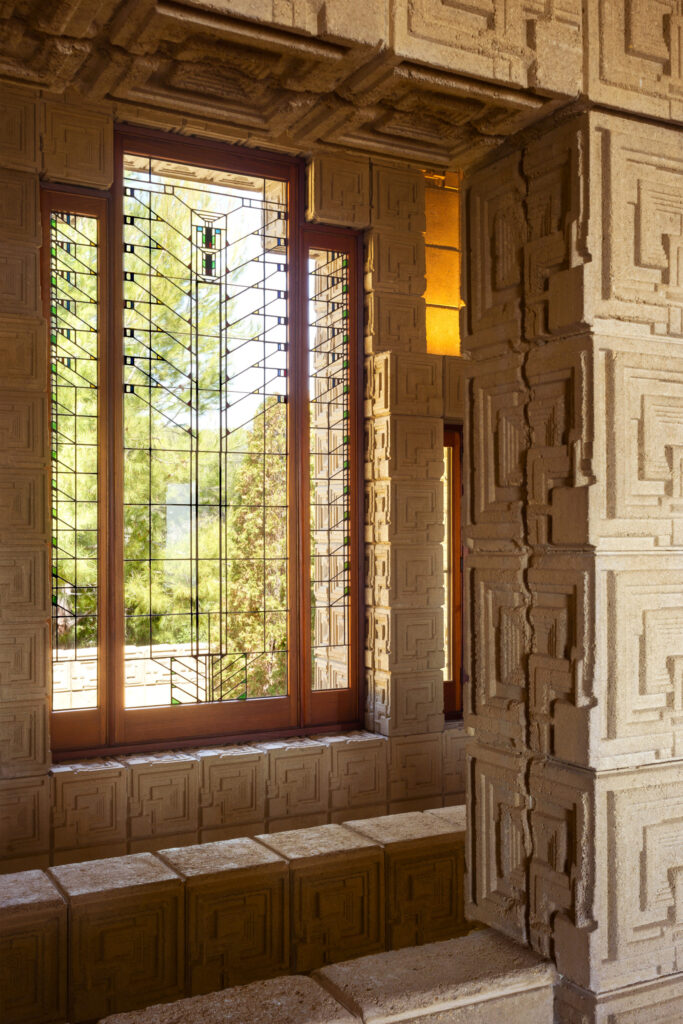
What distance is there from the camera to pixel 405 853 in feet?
9.73

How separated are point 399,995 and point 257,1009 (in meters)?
0.24

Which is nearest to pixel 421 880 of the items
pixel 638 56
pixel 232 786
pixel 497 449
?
pixel 232 786

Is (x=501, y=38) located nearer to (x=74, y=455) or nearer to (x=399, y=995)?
(x=399, y=995)

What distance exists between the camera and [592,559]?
5.37 ft

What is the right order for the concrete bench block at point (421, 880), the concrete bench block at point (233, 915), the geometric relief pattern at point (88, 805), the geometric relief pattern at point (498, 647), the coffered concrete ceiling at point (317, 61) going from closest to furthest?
the coffered concrete ceiling at point (317, 61)
the geometric relief pattern at point (498, 647)
the concrete bench block at point (233, 915)
the concrete bench block at point (421, 880)
the geometric relief pattern at point (88, 805)

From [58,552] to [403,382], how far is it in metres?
1.75

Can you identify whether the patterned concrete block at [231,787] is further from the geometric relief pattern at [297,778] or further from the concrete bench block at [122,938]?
the concrete bench block at [122,938]

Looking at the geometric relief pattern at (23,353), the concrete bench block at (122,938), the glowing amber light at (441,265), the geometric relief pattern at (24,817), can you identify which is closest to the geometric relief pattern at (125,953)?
the concrete bench block at (122,938)

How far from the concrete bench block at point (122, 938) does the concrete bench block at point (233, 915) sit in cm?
5

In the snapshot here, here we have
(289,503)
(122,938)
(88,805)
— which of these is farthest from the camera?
(289,503)

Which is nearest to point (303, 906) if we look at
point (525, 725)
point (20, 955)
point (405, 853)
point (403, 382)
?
point (405, 853)

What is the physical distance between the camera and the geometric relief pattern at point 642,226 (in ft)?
5.53

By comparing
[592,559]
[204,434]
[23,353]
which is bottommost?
[592,559]

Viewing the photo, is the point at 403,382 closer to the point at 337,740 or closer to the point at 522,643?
the point at 337,740
